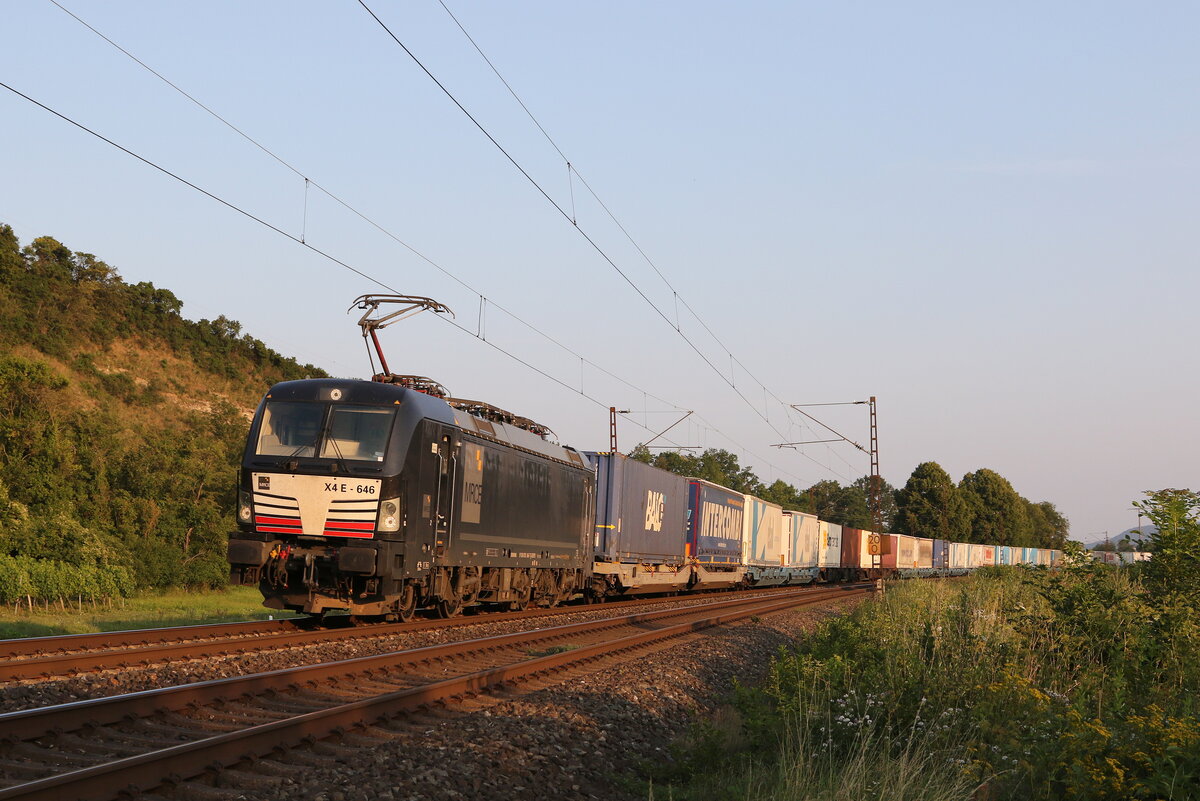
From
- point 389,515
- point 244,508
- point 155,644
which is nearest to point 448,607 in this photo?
point 389,515

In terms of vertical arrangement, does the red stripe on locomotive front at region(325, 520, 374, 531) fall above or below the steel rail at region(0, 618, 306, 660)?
above

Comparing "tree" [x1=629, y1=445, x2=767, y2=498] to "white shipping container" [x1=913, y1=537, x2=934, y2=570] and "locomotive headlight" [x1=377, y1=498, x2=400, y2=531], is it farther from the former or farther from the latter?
"locomotive headlight" [x1=377, y1=498, x2=400, y2=531]

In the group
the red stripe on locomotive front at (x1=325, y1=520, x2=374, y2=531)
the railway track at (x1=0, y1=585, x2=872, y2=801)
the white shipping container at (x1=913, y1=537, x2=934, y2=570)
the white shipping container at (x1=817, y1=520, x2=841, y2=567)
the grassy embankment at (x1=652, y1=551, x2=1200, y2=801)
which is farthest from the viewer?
the white shipping container at (x1=913, y1=537, x2=934, y2=570)

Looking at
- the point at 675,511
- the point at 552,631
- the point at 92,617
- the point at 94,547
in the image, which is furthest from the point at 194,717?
the point at 675,511

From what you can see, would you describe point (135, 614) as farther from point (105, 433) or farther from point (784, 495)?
point (784, 495)

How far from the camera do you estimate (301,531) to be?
15.0 m

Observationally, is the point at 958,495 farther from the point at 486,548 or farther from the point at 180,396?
the point at 486,548

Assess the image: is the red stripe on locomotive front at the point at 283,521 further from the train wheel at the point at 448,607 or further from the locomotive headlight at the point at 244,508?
the train wheel at the point at 448,607

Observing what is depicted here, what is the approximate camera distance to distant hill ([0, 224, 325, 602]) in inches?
961

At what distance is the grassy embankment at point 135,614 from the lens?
1620 centimetres

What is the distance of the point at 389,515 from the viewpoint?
15.0 metres

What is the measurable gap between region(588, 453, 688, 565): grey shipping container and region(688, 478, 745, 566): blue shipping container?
561 mm

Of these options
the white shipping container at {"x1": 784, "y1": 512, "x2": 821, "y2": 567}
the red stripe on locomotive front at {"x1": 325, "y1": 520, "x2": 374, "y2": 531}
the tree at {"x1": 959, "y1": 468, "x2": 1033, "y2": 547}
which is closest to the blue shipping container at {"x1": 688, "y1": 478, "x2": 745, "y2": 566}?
the white shipping container at {"x1": 784, "y1": 512, "x2": 821, "y2": 567}

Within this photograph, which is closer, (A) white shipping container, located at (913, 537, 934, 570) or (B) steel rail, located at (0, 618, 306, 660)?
(B) steel rail, located at (0, 618, 306, 660)
